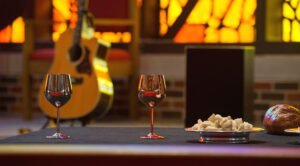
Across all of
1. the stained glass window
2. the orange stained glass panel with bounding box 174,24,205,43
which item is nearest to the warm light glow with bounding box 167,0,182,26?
the stained glass window

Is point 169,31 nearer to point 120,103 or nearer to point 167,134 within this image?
point 120,103

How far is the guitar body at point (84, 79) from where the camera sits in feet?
14.6

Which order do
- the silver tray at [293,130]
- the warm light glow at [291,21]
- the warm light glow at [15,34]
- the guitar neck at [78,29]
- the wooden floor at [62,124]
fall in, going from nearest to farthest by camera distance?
1. the silver tray at [293,130]
2. the guitar neck at [78,29]
3. the wooden floor at [62,124]
4. the warm light glow at [291,21]
5. the warm light glow at [15,34]

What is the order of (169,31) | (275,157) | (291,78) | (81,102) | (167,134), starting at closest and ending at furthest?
(275,157)
(167,134)
(81,102)
(291,78)
(169,31)

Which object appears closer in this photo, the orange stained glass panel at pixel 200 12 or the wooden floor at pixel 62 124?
the wooden floor at pixel 62 124

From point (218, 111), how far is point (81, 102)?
1059mm

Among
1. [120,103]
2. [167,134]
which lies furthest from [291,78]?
[167,134]

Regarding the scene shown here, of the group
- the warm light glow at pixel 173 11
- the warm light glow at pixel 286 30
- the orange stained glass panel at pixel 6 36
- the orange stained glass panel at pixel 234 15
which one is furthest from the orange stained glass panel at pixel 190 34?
the orange stained glass panel at pixel 6 36

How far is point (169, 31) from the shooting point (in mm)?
5863

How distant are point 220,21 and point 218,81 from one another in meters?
1.86

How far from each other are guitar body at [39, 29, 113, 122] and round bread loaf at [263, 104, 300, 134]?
8.63 feet

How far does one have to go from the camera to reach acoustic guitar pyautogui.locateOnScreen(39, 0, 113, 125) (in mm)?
4438

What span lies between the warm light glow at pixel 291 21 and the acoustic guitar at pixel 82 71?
1.70 m

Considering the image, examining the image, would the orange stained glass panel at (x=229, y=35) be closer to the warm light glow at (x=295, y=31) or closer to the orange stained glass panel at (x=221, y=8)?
the orange stained glass panel at (x=221, y=8)
